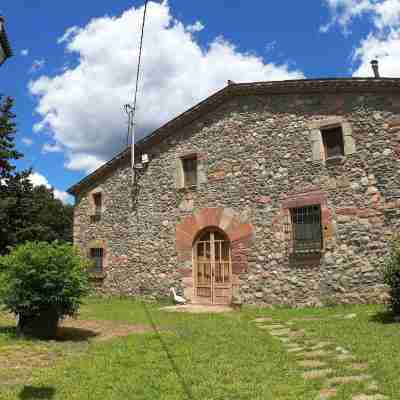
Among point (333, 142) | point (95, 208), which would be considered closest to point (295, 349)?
point (333, 142)

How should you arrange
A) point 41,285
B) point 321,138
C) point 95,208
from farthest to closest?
point 95,208 < point 321,138 < point 41,285

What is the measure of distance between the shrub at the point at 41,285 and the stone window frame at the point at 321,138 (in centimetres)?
609

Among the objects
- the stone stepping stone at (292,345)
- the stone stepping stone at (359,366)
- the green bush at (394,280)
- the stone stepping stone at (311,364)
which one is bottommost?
the stone stepping stone at (311,364)

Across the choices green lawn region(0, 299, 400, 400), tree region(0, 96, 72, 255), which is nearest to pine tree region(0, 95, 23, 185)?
tree region(0, 96, 72, 255)

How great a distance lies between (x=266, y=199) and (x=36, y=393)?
302 inches

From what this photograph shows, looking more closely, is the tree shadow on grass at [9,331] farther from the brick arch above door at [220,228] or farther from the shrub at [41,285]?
the brick arch above door at [220,228]

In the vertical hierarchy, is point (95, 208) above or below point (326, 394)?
above

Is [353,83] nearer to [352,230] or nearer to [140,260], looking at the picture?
[352,230]

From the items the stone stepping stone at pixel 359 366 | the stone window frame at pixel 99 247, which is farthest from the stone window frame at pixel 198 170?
the stone stepping stone at pixel 359 366

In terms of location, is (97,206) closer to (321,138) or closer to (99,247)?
(99,247)

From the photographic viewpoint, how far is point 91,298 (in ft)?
48.8

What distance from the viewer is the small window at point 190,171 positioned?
42.0ft

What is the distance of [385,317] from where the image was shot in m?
7.68

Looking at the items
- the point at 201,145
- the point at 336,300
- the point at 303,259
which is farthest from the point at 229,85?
the point at 336,300
